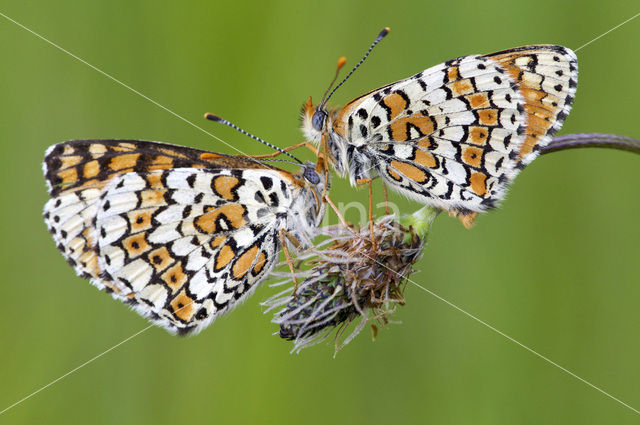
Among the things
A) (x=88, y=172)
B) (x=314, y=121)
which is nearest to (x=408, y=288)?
(x=314, y=121)

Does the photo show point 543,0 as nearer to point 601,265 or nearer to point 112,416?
point 601,265

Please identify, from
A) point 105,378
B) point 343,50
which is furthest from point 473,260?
point 105,378

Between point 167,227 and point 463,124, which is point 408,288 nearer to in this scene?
point 463,124

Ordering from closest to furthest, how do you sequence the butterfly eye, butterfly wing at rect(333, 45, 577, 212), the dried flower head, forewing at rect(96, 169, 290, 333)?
butterfly wing at rect(333, 45, 577, 212) → the dried flower head → forewing at rect(96, 169, 290, 333) → the butterfly eye

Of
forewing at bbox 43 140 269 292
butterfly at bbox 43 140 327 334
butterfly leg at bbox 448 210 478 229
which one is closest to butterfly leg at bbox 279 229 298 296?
butterfly at bbox 43 140 327 334

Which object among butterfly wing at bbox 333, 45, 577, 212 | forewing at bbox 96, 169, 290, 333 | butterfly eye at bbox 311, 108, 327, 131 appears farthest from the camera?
butterfly eye at bbox 311, 108, 327, 131

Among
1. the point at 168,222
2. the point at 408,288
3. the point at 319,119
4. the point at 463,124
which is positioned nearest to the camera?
the point at 463,124

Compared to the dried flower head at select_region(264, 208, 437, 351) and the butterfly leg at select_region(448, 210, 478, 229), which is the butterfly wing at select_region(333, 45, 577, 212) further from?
the dried flower head at select_region(264, 208, 437, 351)
